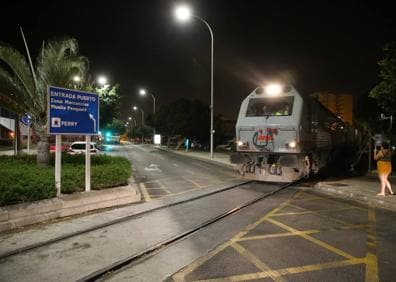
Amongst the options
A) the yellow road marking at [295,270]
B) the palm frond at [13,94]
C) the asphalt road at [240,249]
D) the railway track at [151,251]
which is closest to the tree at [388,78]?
the asphalt road at [240,249]

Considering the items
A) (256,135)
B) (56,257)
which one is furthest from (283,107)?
(56,257)

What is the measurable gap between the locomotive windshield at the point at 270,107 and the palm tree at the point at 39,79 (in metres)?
6.81

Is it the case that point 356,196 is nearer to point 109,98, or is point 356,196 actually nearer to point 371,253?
point 371,253

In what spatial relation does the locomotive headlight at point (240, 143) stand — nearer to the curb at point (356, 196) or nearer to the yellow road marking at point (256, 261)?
the curb at point (356, 196)

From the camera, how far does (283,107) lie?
14.3 metres

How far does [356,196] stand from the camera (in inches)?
463

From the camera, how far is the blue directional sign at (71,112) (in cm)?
Result: 926

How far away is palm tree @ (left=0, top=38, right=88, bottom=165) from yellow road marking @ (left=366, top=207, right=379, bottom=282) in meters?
9.18

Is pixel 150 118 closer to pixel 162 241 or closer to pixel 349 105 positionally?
pixel 349 105

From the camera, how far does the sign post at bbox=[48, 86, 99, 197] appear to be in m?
9.17

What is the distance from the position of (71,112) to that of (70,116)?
0.11 meters

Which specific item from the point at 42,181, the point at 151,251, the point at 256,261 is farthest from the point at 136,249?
the point at 42,181

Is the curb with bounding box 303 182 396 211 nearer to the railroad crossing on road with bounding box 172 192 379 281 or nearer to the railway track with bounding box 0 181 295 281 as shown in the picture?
the railroad crossing on road with bounding box 172 192 379 281

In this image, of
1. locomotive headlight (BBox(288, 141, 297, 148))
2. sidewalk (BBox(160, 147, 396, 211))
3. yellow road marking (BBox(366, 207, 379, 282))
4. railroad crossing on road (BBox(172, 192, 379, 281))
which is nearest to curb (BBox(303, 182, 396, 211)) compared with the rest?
sidewalk (BBox(160, 147, 396, 211))
